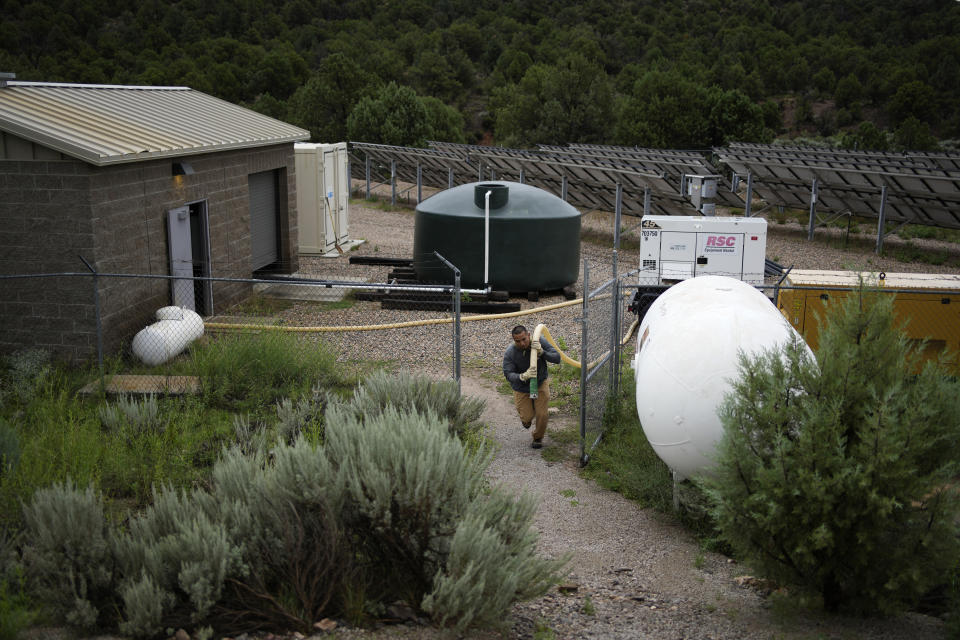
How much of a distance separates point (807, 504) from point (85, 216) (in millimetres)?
10238

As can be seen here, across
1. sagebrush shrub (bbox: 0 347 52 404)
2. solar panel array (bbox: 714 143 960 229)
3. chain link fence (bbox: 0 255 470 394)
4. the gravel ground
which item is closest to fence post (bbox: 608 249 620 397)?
the gravel ground

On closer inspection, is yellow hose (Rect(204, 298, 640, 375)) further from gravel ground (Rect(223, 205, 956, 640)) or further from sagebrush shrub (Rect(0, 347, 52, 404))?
sagebrush shrub (Rect(0, 347, 52, 404))

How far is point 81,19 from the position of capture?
249 ft

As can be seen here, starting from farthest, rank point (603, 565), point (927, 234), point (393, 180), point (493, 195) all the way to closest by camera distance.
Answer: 1. point (393, 180)
2. point (927, 234)
3. point (493, 195)
4. point (603, 565)

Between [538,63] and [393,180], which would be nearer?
[393,180]

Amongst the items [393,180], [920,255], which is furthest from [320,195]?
[920,255]

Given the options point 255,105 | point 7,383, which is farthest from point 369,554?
point 255,105

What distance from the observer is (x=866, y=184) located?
2294 cm

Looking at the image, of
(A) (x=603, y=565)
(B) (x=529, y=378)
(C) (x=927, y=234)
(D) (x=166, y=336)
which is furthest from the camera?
(C) (x=927, y=234)

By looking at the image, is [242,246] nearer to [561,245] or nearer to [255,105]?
[561,245]

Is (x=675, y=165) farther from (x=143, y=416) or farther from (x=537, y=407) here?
(x=143, y=416)

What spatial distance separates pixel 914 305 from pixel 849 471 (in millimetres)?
7071

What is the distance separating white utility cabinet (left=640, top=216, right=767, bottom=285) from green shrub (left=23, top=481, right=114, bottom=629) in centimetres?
1179

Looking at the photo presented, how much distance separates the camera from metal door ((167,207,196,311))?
1402cm
